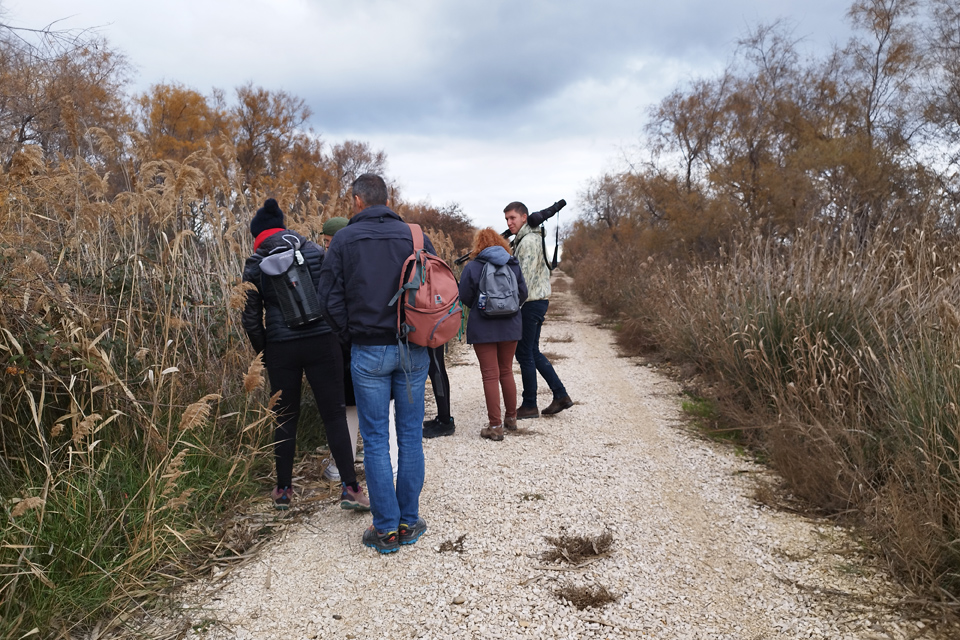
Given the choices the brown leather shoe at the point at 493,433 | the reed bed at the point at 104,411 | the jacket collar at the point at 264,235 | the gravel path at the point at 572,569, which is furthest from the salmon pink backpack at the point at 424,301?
the brown leather shoe at the point at 493,433

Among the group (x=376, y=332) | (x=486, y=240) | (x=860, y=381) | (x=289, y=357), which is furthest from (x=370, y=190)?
(x=860, y=381)

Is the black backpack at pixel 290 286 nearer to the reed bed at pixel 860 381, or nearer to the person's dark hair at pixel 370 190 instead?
the person's dark hair at pixel 370 190

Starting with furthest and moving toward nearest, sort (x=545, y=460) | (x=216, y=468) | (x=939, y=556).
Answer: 1. (x=545, y=460)
2. (x=216, y=468)
3. (x=939, y=556)

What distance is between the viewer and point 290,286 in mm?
3309

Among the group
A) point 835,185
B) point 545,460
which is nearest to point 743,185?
point 835,185

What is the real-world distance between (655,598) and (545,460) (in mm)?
1881

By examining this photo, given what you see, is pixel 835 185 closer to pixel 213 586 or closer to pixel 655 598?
pixel 655 598

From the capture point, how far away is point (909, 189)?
14.9 m

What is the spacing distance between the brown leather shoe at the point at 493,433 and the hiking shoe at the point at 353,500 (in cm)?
162

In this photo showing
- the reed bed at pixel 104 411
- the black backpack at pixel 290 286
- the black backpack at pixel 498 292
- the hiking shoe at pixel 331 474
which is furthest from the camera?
the black backpack at pixel 498 292

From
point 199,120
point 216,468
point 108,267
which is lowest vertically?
point 216,468

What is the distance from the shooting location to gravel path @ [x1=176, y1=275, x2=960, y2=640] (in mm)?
2449

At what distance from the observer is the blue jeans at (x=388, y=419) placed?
301 centimetres

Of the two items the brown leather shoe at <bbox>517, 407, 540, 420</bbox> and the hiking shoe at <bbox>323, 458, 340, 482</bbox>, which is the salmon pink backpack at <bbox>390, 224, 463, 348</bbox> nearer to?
the hiking shoe at <bbox>323, 458, 340, 482</bbox>
